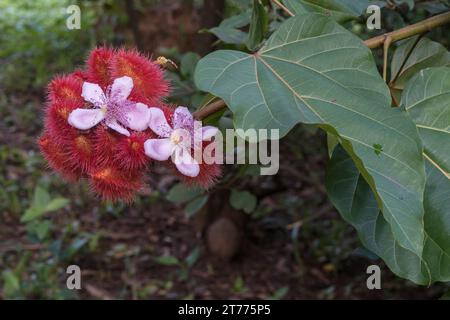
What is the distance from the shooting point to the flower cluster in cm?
96

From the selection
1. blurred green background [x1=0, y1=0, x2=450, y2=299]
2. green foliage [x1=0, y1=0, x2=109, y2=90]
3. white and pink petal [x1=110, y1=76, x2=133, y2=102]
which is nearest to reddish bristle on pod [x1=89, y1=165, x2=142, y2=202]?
white and pink petal [x1=110, y1=76, x2=133, y2=102]

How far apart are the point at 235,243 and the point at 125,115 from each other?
210 centimetres

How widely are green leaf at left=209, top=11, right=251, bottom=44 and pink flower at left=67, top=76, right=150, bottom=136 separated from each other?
839mm

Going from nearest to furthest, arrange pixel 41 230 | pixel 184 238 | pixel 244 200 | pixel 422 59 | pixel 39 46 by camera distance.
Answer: pixel 422 59
pixel 244 200
pixel 41 230
pixel 184 238
pixel 39 46

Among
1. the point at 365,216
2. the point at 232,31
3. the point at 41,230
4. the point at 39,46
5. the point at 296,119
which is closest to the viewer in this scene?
the point at 296,119

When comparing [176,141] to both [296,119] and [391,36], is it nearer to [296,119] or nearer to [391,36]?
[296,119]

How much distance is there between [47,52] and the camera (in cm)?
490

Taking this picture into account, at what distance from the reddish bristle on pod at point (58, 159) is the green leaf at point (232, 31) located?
844 mm

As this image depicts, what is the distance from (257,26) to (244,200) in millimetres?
1341

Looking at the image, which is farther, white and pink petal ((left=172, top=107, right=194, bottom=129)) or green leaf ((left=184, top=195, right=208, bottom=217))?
green leaf ((left=184, top=195, right=208, bottom=217))

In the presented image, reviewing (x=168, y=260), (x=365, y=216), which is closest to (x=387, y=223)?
(x=365, y=216)

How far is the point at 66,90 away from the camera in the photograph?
39.8 inches

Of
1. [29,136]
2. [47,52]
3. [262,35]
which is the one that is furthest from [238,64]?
[47,52]

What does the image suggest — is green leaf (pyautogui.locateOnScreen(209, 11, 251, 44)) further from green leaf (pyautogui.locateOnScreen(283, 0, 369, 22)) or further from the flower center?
the flower center
